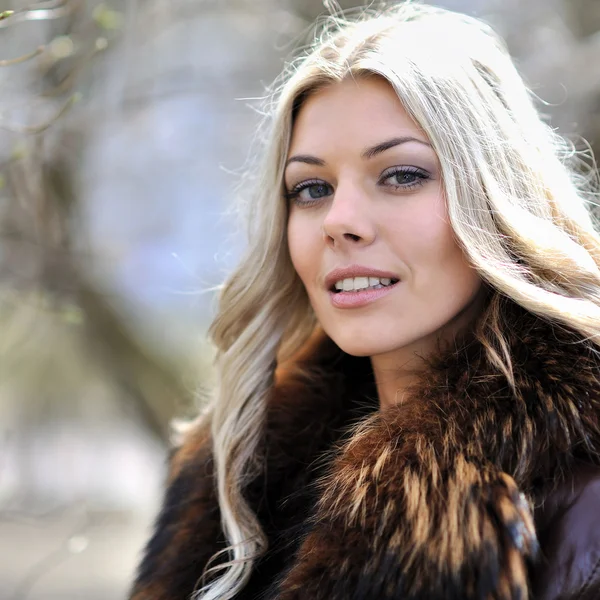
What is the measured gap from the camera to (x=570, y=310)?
1.71 meters

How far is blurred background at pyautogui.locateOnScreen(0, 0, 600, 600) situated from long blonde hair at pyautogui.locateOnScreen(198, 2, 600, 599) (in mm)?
1028

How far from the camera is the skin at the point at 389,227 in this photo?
1.87m

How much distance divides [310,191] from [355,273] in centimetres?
36

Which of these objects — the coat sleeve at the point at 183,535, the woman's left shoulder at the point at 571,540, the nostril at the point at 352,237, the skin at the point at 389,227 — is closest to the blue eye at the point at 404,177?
the skin at the point at 389,227

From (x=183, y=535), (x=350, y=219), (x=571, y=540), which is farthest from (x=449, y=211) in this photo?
(x=183, y=535)

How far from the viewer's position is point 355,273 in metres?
1.93

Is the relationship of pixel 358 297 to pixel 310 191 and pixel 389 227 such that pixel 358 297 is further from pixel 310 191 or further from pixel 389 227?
pixel 310 191

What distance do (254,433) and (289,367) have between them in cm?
29

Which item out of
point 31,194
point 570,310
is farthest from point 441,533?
point 31,194

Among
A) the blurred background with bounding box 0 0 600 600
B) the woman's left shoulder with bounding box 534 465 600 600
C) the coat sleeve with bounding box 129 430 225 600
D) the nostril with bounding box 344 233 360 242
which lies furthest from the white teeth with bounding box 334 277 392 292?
the blurred background with bounding box 0 0 600 600

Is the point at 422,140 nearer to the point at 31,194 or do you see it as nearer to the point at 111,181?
the point at 31,194

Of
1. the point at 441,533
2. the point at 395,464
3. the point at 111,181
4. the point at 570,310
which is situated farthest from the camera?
the point at 111,181

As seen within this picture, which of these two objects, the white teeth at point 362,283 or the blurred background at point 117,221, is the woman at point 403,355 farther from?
the blurred background at point 117,221

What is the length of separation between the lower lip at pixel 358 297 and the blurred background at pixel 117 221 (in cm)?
153
